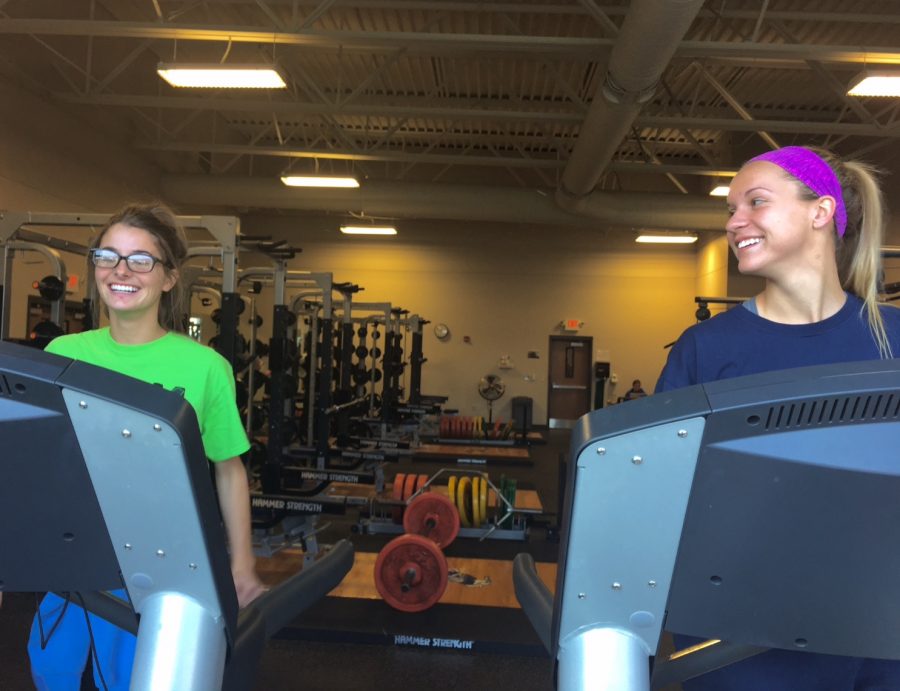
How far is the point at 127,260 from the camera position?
1734 millimetres

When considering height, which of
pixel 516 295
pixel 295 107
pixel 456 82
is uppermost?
pixel 456 82

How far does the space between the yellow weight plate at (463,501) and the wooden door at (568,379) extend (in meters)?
8.64

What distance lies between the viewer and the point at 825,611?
65 centimetres

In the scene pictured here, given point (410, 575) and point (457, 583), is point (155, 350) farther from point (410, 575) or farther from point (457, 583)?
point (457, 583)

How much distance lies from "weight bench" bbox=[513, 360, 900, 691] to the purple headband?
0.76 m

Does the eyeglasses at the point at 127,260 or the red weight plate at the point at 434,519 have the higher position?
the eyeglasses at the point at 127,260

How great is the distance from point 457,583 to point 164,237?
3245mm

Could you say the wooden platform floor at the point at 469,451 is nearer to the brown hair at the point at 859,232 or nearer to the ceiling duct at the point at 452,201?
the ceiling duct at the point at 452,201

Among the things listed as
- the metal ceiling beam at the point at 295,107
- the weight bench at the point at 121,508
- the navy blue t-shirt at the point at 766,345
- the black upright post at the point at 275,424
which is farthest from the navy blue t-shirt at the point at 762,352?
the metal ceiling beam at the point at 295,107

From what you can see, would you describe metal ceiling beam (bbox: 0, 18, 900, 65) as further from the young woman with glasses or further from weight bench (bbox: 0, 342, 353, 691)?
weight bench (bbox: 0, 342, 353, 691)

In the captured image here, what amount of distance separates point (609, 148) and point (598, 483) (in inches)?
325

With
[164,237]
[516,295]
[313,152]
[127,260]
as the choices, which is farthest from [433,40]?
→ [516,295]

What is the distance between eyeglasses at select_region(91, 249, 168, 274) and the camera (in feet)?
5.65

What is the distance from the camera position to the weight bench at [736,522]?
56cm
